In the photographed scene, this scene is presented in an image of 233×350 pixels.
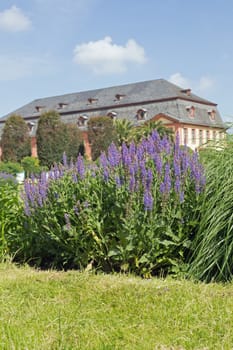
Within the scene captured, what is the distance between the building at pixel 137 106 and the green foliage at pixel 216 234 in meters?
42.5

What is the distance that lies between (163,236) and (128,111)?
175 feet

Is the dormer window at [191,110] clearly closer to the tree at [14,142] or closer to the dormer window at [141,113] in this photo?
the dormer window at [141,113]

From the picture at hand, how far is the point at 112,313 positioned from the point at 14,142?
41.4 m

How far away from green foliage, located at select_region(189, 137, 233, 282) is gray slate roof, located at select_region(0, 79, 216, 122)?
50.0 metres

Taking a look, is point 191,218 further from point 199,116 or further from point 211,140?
point 199,116

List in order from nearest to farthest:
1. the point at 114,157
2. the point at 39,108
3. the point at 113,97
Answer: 1. the point at 114,157
2. the point at 113,97
3. the point at 39,108

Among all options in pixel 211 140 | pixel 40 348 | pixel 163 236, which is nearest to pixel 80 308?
pixel 40 348

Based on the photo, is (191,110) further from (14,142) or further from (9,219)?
(9,219)

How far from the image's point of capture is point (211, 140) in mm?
4266

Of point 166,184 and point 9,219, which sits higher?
point 166,184

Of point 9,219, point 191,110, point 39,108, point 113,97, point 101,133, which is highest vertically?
point 113,97

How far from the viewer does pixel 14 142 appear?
43031 mm

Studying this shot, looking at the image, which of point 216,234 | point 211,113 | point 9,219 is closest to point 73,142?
point 211,113

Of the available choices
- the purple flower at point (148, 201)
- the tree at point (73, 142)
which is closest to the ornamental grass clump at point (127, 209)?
the purple flower at point (148, 201)
